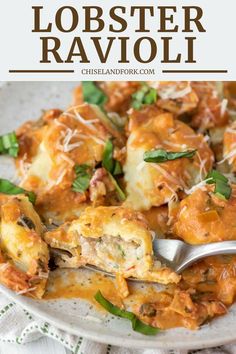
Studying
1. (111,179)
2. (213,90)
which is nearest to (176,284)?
(111,179)

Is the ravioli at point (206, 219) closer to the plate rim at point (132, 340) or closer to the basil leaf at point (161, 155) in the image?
the basil leaf at point (161, 155)

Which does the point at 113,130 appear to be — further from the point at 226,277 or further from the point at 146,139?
the point at 226,277

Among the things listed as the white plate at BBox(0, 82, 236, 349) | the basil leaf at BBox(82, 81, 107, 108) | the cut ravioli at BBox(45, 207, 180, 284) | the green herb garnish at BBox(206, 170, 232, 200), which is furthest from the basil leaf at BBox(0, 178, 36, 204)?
the green herb garnish at BBox(206, 170, 232, 200)

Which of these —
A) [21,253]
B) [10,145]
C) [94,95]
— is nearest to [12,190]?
[10,145]

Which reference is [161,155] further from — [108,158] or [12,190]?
[12,190]

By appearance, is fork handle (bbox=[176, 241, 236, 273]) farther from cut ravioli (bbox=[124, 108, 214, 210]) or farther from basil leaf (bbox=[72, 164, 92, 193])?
basil leaf (bbox=[72, 164, 92, 193])

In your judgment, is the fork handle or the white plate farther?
the fork handle

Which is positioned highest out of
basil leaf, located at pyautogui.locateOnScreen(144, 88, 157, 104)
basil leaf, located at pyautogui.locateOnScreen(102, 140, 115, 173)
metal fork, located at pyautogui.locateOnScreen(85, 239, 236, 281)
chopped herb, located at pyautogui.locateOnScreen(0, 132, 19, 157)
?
basil leaf, located at pyautogui.locateOnScreen(144, 88, 157, 104)
